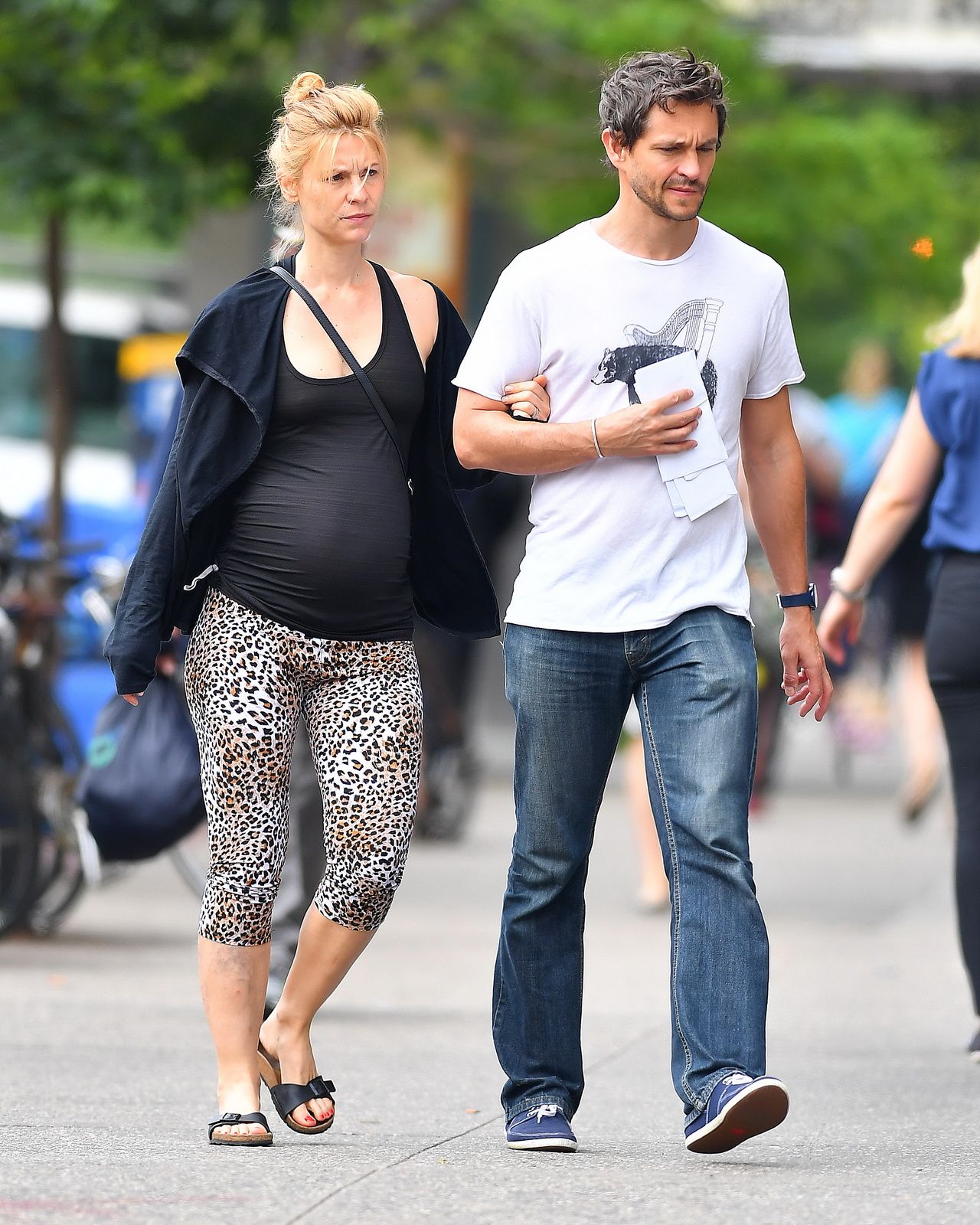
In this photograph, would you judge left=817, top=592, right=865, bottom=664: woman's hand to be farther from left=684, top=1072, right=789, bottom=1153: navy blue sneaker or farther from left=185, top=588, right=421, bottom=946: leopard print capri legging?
left=684, top=1072, right=789, bottom=1153: navy blue sneaker

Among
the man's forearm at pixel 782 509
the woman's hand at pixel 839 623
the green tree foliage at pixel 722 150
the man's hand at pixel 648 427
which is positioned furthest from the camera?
the green tree foliage at pixel 722 150

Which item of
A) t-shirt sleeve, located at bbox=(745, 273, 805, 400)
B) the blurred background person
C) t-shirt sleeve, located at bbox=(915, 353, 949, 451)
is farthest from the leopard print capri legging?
the blurred background person

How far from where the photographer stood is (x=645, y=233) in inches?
175

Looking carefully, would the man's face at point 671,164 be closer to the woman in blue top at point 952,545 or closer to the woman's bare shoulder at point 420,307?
the woman's bare shoulder at point 420,307

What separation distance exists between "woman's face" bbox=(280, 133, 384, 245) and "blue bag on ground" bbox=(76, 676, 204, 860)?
1.74 metres

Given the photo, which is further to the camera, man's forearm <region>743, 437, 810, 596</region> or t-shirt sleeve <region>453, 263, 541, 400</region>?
man's forearm <region>743, 437, 810, 596</region>

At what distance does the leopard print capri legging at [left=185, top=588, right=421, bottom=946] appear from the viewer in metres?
4.55

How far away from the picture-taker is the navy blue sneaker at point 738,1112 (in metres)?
4.20

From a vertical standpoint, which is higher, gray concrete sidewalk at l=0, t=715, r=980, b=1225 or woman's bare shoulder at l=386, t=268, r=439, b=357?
woman's bare shoulder at l=386, t=268, r=439, b=357

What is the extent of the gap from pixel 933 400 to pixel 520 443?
1878mm

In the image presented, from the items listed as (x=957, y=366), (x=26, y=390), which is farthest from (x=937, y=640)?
(x=26, y=390)

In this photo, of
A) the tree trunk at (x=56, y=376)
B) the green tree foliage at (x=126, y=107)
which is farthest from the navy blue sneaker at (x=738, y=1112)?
the tree trunk at (x=56, y=376)

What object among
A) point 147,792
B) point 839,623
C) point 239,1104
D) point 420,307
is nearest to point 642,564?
point 420,307

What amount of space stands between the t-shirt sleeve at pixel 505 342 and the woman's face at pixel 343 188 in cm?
30
